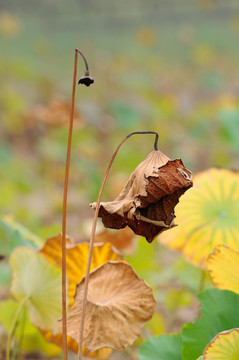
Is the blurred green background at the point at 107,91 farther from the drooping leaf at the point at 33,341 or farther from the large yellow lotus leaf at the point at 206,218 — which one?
the large yellow lotus leaf at the point at 206,218

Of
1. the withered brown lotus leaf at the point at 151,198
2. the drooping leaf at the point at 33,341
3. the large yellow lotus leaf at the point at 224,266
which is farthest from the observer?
the drooping leaf at the point at 33,341

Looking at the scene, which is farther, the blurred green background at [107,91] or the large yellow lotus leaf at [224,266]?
the blurred green background at [107,91]

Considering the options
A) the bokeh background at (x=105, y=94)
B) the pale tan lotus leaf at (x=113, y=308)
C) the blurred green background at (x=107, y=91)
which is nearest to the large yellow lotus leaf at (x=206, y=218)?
the bokeh background at (x=105, y=94)

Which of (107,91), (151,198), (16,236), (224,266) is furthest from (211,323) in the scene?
(107,91)

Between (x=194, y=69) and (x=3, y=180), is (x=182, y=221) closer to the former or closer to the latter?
(x=3, y=180)

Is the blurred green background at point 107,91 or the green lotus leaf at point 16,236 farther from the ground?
the blurred green background at point 107,91

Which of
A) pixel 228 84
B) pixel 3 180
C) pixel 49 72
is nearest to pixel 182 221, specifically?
pixel 3 180
